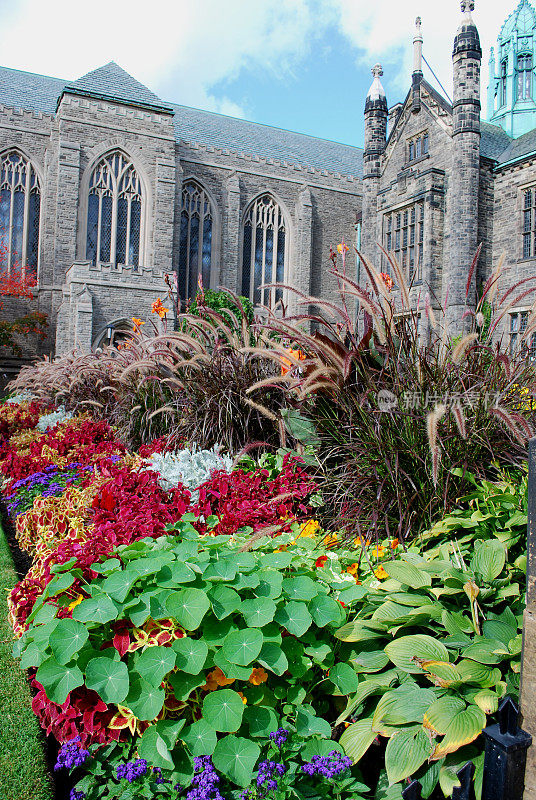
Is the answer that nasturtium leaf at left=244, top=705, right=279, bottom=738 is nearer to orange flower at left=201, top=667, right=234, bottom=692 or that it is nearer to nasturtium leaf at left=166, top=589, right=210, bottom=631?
orange flower at left=201, top=667, right=234, bottom=692

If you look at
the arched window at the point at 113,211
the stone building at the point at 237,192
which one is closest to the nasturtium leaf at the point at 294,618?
the stone building at the point at 237,192

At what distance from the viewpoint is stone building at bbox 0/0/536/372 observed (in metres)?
18.7

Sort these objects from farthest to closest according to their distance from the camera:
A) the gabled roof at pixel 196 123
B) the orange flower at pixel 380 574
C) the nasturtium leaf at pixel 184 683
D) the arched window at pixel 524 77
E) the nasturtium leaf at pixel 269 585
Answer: the arched window at pixel 524 77 < the gabled roof at pixel 196 123 < the orange flower at pixel 380 574 < the nasturtium leaf at pixel 269 585 < the nasturtium leaf at pixel 184 683

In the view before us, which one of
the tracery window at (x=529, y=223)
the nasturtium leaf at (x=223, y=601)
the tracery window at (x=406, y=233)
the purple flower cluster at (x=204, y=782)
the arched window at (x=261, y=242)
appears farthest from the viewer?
the arched window at (x=261, y=242)

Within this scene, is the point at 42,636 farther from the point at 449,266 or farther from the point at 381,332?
the point at 449,266

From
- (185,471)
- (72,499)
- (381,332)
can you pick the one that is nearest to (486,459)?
(381,332)

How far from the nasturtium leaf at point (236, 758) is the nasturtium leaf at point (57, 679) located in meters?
0.43

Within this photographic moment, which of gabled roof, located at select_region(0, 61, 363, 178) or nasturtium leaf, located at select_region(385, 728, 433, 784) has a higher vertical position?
gabled roof, located at select_region(0, 61, 363, 178)

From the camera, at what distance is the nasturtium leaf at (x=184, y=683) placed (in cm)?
165

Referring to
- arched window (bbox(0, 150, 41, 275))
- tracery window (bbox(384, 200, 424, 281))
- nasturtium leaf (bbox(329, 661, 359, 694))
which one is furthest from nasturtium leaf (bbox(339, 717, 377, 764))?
arched window (bbox(0, 150, 41, 275))

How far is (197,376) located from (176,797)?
2.82m

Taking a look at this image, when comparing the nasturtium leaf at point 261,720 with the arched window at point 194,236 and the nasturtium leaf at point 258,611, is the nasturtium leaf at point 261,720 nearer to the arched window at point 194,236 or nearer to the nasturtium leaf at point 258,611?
the nasturtium leaf at point 258,611

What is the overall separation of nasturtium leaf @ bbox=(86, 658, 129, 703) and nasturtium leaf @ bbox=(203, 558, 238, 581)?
373mm

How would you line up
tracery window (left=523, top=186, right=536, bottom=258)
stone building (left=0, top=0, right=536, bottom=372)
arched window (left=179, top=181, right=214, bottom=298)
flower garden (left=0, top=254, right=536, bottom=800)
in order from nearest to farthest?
flower garden (left=0, top=254, right=536, bottom=800)
tracery window (left=523, top=186, right=536, bottom=258)
stone building (left=0, top=0, right=536, bottom=372)
arched window (left=179, top=181, right=214, bottom=298)
